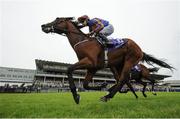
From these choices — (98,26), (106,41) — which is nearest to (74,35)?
(98,26)

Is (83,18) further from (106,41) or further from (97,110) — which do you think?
(97,110)

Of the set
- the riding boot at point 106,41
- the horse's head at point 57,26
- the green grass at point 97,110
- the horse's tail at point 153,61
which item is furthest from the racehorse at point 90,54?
the horse's tail at point 153,61

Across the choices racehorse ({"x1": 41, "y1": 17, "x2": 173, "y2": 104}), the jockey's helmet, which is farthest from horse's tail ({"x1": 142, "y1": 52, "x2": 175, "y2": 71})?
the jockey's helmet

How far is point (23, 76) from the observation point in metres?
72.4

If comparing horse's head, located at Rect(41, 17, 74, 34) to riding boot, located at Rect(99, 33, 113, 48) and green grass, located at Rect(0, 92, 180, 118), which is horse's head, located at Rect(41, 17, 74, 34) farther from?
green grass, located at Rect(0, 92, 180, 118)

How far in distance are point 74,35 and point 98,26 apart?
0.74 m

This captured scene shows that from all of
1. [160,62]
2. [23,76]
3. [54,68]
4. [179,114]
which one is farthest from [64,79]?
[179,114]

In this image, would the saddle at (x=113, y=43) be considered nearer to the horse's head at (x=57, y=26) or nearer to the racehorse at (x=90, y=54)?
the racehorse at (x=90, y=54)

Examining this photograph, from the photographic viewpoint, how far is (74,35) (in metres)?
6.25

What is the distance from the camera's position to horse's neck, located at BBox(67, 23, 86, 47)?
20.0 ft

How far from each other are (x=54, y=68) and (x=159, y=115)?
6990 cm

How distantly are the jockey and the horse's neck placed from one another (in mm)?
270

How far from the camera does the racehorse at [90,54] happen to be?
5.56 meters

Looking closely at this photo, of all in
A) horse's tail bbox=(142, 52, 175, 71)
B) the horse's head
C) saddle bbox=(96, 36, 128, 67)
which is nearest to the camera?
saddle bbox=(96, 36, 128, 67)
